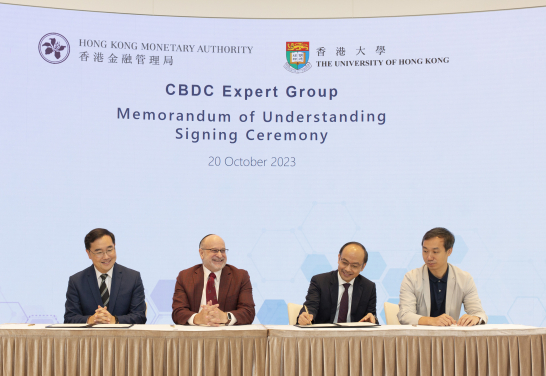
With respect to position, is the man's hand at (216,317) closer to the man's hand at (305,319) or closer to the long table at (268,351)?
the long table at (268,351)

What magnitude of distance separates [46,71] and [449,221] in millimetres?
3149

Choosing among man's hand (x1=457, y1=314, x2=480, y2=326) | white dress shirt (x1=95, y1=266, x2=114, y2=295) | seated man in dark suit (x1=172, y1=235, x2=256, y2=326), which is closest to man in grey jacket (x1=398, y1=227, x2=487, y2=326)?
man's hand (x1=457, y1=314, x2=480, y2=326)

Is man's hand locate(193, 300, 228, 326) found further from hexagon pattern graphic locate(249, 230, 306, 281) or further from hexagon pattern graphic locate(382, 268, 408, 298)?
hexagon pattern graphic locate(382, 268, 408, 298)

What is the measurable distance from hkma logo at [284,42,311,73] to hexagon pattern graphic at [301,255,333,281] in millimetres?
1428

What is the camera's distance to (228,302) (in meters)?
2.99

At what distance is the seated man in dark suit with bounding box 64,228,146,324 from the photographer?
9.68ft

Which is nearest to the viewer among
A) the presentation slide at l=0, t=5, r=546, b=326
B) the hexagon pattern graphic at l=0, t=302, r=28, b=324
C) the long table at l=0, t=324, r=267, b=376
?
the long table at l=0, t=324, r=267, b=376

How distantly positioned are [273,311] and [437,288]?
1.33m

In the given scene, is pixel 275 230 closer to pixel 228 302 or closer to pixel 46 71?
pixel 228 302

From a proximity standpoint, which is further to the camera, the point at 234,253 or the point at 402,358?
the point at 234,253

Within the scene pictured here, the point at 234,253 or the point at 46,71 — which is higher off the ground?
the point at 46,71

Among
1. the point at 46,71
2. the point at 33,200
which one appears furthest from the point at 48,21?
the point at 33,200

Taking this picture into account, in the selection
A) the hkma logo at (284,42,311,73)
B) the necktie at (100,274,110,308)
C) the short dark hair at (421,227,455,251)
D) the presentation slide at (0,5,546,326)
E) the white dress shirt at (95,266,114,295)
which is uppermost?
the hkma logo at (284,42,311,73)

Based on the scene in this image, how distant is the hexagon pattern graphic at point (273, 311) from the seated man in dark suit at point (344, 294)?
2.83 feet
